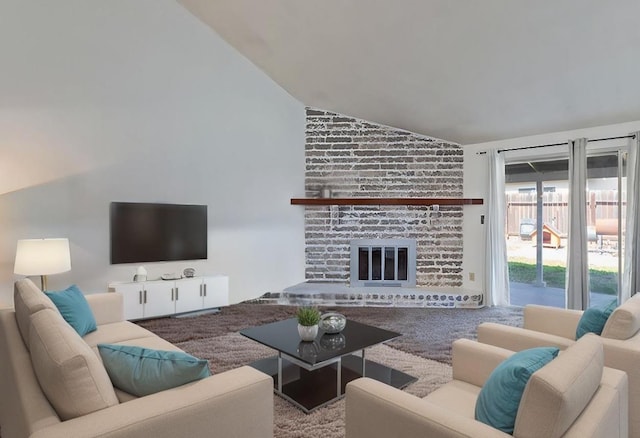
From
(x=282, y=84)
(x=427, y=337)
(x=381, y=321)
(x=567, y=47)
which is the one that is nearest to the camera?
(x=567, y=47)

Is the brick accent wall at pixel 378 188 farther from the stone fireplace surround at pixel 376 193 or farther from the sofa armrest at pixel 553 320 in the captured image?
the sofa armrest at pixel 553 320

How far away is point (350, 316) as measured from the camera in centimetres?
511

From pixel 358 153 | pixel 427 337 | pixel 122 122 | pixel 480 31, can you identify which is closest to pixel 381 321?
pixel 427 337

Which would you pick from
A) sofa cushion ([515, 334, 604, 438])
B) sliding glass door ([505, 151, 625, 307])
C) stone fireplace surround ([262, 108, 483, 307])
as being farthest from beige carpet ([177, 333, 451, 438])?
sliding glass door ([505, 151, 625, 307])

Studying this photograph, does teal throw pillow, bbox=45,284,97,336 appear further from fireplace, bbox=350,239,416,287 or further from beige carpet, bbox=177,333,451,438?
fireplace, bbox=350,239,416,287

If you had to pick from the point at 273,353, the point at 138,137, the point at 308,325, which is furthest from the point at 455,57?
the point at 138,137

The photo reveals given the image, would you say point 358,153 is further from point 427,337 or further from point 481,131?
point 427,337

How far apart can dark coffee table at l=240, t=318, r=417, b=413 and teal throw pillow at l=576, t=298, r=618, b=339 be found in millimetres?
1250

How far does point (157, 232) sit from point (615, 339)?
15.6 feet

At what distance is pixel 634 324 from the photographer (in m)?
2.21

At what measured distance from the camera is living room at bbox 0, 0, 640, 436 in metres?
4.05

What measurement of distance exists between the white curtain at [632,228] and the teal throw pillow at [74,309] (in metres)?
5.42

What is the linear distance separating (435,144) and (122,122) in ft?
14.9

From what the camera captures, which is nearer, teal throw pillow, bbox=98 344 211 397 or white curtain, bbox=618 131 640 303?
teal throw pillow, bbox=98 344 211 397
